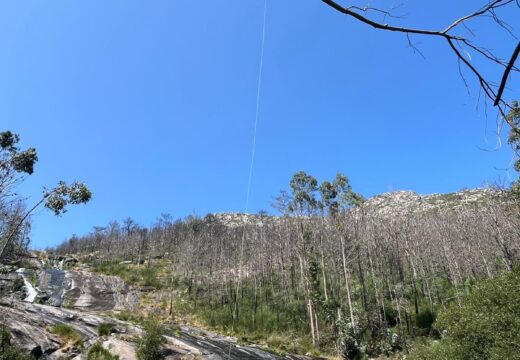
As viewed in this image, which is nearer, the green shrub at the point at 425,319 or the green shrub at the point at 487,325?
the green shrub at the point at 487,325

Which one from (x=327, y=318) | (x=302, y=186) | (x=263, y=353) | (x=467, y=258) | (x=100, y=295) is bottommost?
(x=263, y=353)

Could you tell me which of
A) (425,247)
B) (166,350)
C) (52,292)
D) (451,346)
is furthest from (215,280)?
(451,346)

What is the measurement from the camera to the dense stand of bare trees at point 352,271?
85.6 feet

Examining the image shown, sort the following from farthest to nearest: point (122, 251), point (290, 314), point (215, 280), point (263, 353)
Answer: point (122, 251) < point (215, 280) < point (290, 314) < point (263, 353)

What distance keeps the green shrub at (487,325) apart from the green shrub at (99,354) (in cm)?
1038

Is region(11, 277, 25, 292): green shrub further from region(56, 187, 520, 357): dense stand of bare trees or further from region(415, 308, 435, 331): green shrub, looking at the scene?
region(415, 308, 435, 331): green shrub

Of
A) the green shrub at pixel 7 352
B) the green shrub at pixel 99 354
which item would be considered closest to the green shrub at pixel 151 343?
the green shrub at pixel 99 354

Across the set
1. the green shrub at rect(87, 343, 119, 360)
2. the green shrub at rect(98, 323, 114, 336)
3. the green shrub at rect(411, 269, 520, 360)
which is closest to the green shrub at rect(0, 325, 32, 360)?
the green shrub at rect(87, 343, 119, 360)

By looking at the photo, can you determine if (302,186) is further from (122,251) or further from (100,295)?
(122,251)

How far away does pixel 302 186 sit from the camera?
32.3 m

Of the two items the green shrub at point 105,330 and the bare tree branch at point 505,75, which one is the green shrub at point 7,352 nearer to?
the green shrub at point 105,330

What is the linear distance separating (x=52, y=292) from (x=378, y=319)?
31.4 meters

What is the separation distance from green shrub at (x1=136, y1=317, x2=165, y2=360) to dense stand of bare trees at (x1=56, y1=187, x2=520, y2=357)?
22.1 ft

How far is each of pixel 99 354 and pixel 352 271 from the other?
95.8ft
